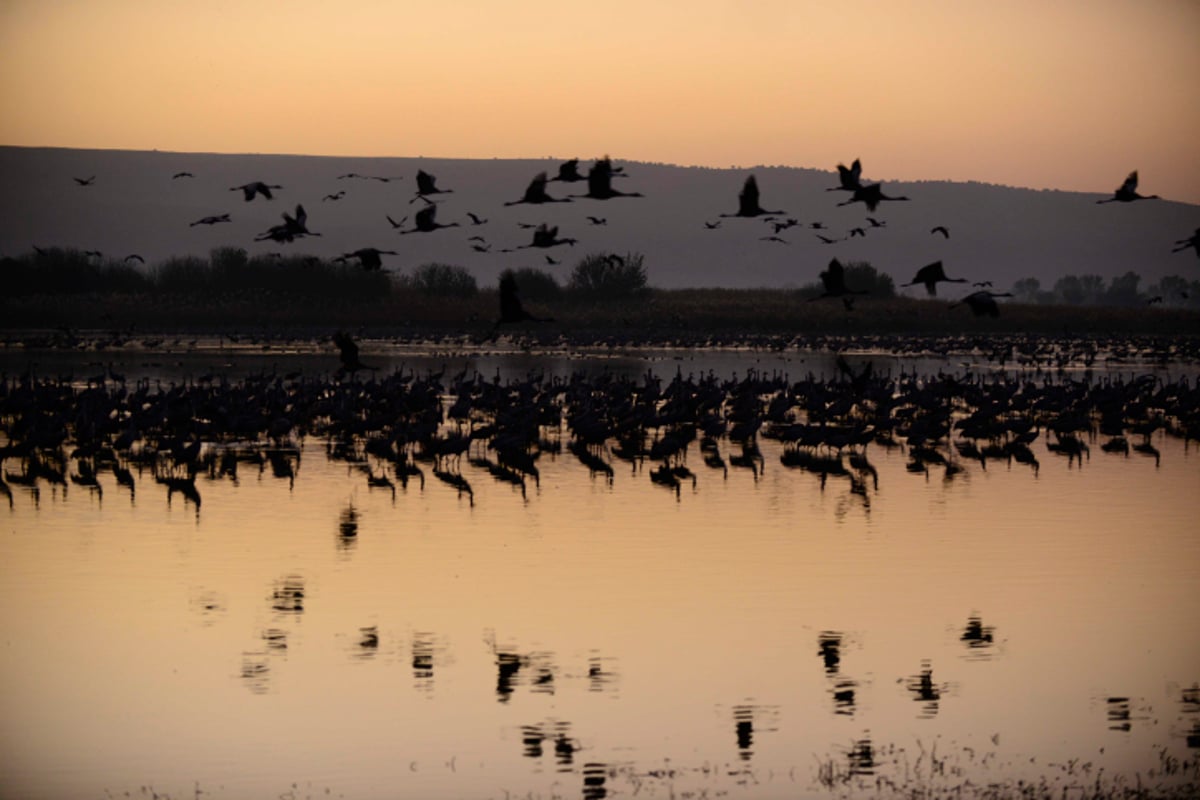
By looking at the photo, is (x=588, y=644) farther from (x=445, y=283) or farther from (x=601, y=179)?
(x=445, y=283)

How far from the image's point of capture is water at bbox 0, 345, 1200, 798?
11930 millimetres

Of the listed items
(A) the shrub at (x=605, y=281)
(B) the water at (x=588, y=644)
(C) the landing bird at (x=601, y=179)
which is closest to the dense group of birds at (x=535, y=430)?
(B) the water at (x=588, y=644)

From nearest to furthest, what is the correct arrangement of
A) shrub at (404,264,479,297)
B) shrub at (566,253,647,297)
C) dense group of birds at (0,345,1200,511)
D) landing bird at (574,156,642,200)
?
landing bird at (574,156,642,200), dense group of birds at (0,345,1200,511), shrub at (566,253,647,297), shrub at (404,264,479,297)

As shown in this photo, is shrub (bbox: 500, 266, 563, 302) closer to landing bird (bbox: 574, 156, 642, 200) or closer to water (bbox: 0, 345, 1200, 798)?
water (bbox: 0, 345, 1200, 798)

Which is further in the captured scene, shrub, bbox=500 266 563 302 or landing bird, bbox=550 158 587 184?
shrub, bbox=500 266 563 302

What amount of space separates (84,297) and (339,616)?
9237 centimetres

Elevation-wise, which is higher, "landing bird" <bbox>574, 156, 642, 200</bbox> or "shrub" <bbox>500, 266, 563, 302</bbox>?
"landing bird" <bbox>574, 156, 642, 200</bbox>

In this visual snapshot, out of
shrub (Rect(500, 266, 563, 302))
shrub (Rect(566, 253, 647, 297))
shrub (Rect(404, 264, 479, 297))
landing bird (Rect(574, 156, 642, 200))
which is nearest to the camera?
landing bird (Rect(574, 156, 642, 200))

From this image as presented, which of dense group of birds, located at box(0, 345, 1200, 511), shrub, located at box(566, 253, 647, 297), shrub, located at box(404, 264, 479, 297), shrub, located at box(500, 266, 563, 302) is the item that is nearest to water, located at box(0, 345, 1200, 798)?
dense group of birds, located at box(0, 345, 1200, 511)

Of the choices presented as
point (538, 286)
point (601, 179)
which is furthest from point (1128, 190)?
point (538, 286)

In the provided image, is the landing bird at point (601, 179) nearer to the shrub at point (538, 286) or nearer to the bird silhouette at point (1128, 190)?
the bird silhouette at point (1128, 190)

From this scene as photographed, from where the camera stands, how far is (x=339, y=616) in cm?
1647

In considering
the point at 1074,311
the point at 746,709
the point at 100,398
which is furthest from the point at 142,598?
the point at 1074,311

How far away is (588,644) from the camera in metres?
15.3
